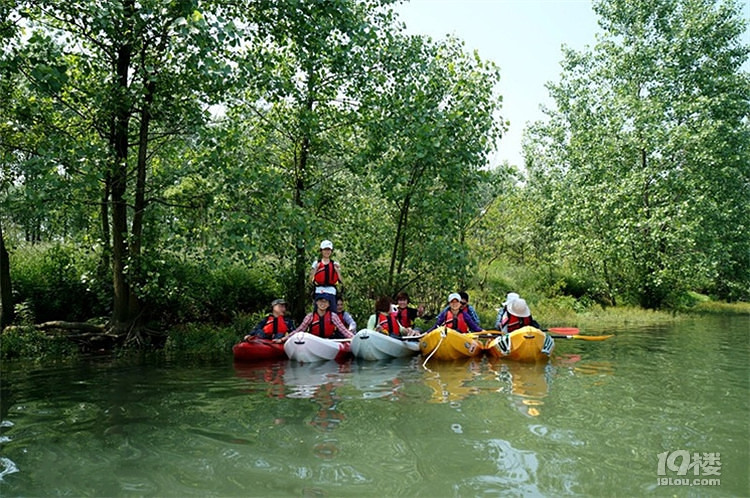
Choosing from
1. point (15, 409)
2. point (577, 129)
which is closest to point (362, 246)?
point (15, 409)

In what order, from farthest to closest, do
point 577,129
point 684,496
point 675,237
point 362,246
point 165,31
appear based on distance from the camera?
1. point 577,129
2. point 675,237
3. point 362,246
4. point 165,31
5. point 684,496

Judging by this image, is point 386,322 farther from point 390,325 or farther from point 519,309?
point 519,309

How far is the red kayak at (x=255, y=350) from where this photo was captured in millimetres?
9688

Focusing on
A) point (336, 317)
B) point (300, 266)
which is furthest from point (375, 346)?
point (300, 266)

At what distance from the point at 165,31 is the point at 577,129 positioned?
1911 cm

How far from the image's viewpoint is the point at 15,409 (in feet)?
20.0

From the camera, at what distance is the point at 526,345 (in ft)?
30.7

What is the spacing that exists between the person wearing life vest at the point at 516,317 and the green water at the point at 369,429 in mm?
1462

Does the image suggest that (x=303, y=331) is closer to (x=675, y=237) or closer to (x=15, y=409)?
(x=15, y=409)

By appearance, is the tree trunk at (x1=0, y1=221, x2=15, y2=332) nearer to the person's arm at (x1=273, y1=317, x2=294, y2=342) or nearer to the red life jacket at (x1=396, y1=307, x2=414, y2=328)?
the person's arm at (x1=273, y1=317, x2=294, y2=342)

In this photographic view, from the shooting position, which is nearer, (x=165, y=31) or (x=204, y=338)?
(x=165, y=31)

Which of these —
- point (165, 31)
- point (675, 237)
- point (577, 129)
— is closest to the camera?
point (165, 31)

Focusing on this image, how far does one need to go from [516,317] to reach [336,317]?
3.20 metres

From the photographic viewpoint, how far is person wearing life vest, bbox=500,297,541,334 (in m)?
10.2
